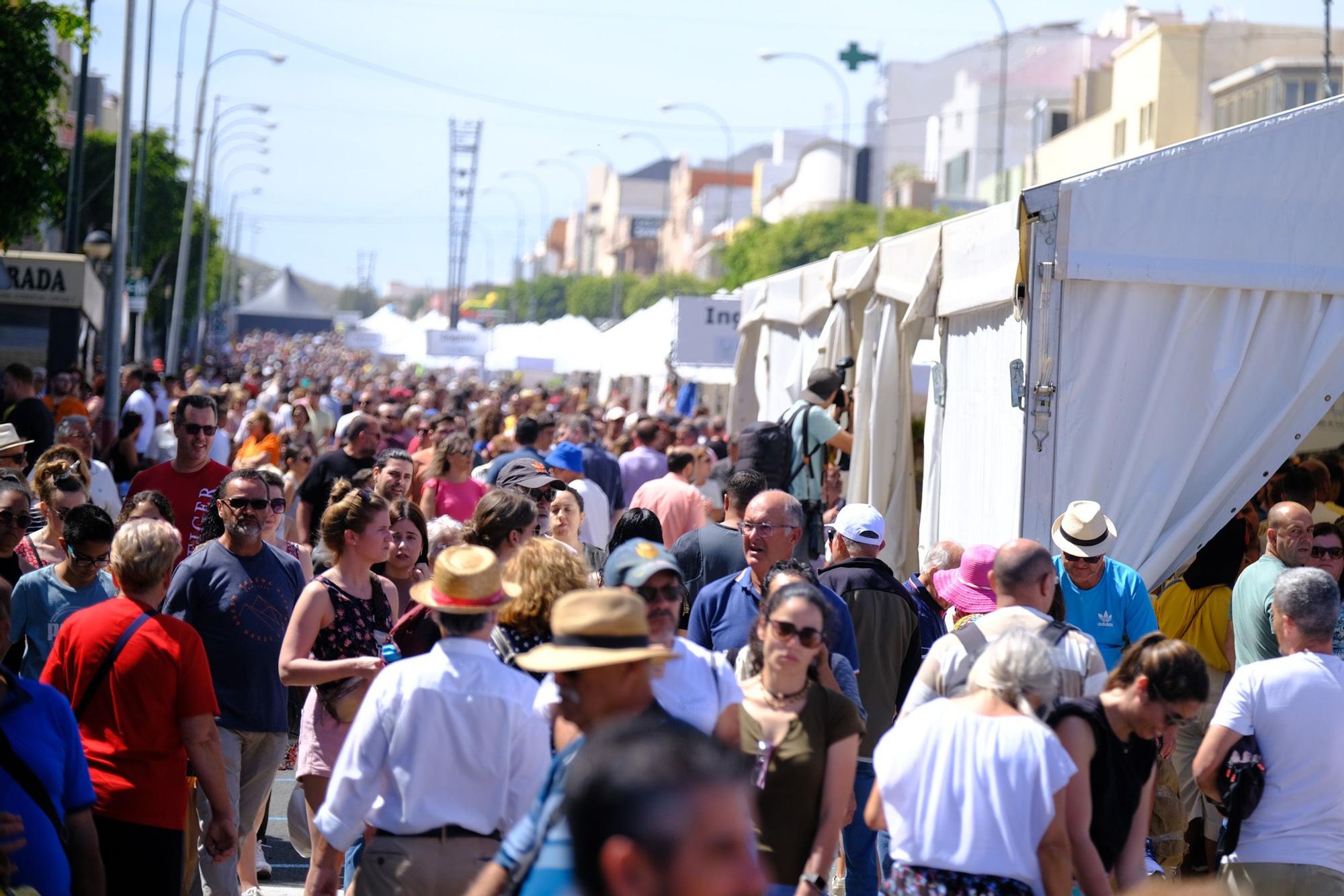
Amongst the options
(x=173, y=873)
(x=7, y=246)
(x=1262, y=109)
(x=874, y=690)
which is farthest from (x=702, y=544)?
(x=1262, y=109)

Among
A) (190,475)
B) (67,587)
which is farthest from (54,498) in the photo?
(67,587)

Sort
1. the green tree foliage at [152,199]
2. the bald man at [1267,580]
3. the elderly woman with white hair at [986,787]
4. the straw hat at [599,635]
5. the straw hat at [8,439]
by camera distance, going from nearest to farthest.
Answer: the straw hat at [599,635], the elderly woman with white hair at [986,787], the bald man at [1267,580], the straw hat at [8,439], the green tree foliage at [152,199]

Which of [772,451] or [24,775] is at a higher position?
[772,451]

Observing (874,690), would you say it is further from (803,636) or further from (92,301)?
(92,301)

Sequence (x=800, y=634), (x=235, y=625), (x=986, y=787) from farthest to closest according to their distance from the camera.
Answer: (x=235, y=625) → (x=800, y=634) → (x=986, y=787)

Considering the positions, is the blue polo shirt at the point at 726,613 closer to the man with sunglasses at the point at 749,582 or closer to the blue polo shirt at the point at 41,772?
the man with sunglasses at the point at 749,582

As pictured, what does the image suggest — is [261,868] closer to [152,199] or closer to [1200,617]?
[1200,617]

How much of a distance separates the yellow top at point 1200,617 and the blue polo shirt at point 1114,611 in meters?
1.11

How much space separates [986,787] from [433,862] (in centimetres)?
147

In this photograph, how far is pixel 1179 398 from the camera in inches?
306

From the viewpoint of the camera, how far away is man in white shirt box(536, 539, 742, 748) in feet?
14.0

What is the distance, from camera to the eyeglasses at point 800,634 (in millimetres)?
4453

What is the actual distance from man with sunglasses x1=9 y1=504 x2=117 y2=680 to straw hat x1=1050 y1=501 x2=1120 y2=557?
3843 millimetres

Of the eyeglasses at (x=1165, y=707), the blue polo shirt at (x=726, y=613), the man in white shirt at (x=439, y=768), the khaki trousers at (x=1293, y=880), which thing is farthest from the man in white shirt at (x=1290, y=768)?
the man in white shirt at (x=439, y=768)
